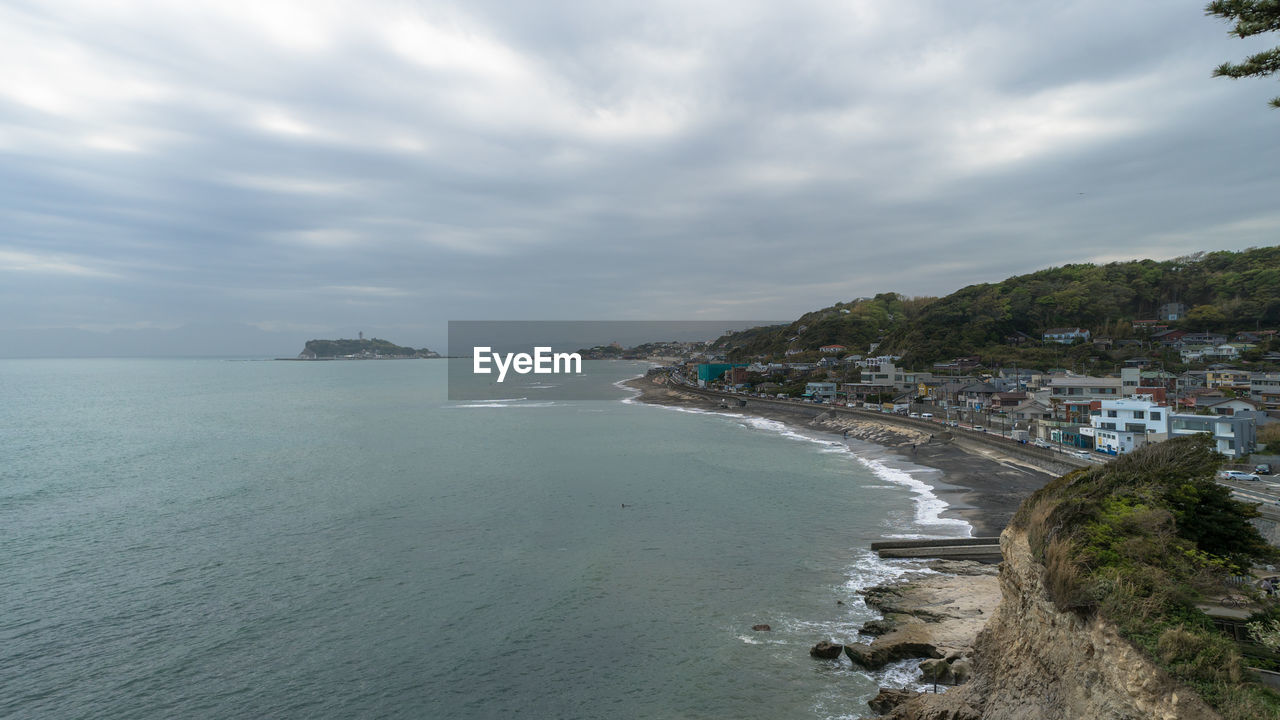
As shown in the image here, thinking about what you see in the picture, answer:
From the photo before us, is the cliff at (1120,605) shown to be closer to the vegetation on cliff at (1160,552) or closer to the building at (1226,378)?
the vegetation on cliff at (1160,552)

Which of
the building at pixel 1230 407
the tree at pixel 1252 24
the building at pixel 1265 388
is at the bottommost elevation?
the building at pixel 1230 407

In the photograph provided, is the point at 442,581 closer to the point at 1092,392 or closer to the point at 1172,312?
the point at 1092,392

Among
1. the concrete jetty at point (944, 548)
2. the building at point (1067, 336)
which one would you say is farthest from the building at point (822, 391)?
the concrete jetty at point (944, 548)

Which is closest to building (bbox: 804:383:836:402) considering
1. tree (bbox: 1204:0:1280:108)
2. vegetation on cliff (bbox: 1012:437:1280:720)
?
vegetation on cliff (bbox: 1012:437:1280:720)

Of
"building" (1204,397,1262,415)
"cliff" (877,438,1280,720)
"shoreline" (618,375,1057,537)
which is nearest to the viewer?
"cliff" (877,438,1280,720)

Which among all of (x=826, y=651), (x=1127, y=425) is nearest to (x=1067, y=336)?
(x=1127, y=425)

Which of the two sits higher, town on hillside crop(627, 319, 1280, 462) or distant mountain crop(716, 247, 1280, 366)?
distant mountain crop(716, 247, 1280, 366)

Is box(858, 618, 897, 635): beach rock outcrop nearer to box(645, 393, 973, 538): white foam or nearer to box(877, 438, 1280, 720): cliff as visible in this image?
box(877, 438, 1280, 720): cliff
